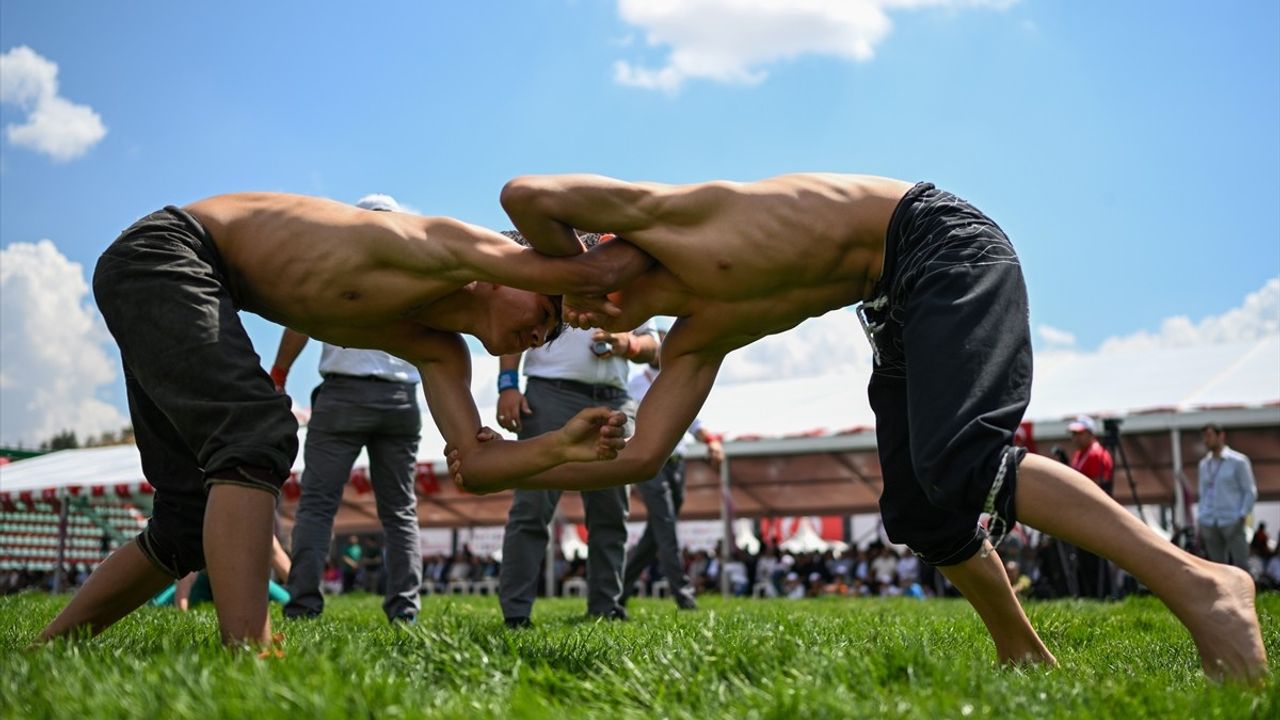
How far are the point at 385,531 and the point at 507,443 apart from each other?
258cm

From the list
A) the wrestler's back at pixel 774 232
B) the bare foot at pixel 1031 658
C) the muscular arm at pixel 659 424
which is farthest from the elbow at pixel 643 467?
the bare foot at pixel 1031 658

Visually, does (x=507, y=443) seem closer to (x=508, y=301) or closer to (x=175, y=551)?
(x=508, y=301)

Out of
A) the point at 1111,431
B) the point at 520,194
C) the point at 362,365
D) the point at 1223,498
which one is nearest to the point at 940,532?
the point at 520,194

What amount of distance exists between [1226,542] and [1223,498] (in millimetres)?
667

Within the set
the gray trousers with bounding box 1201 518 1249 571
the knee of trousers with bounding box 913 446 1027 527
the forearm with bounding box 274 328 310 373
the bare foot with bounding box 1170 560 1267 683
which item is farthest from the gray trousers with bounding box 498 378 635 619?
the gray trousers with bounding box 1201 518 1249 571

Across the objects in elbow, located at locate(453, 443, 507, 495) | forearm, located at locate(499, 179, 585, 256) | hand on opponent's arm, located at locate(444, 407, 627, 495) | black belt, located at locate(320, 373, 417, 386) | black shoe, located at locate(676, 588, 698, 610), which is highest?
forearm, located at locate(499, 179, 585, 256)

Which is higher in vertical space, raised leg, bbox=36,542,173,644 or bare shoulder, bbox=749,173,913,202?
bare shoulder, bbox=749,173,913,202

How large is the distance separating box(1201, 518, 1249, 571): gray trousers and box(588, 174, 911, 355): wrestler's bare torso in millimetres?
11577

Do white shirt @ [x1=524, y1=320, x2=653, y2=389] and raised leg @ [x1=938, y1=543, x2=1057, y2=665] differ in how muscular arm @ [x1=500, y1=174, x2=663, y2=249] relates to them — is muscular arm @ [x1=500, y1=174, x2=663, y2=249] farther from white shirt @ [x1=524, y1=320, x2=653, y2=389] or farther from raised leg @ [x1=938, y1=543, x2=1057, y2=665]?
white shirt @ [x1=524, y1=320, x2=653, y2=389]

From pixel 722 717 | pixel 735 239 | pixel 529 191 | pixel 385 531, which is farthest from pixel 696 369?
pixel 385 531

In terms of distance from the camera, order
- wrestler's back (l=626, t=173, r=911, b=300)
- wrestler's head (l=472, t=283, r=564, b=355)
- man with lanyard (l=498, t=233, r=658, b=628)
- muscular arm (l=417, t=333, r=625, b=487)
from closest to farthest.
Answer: wrestler's back (l=626, t=173, r=911, b=300) → muscular arm (l=417, t=333, r=625, b=487) → wrestler's head (l=472, t=283, r=564, b=355) → man with lanyard (l=498, t=233, r=658, b=628)

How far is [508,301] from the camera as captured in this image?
3838 mm

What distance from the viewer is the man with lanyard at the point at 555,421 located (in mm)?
5977

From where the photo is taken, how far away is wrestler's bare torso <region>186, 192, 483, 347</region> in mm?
3404
